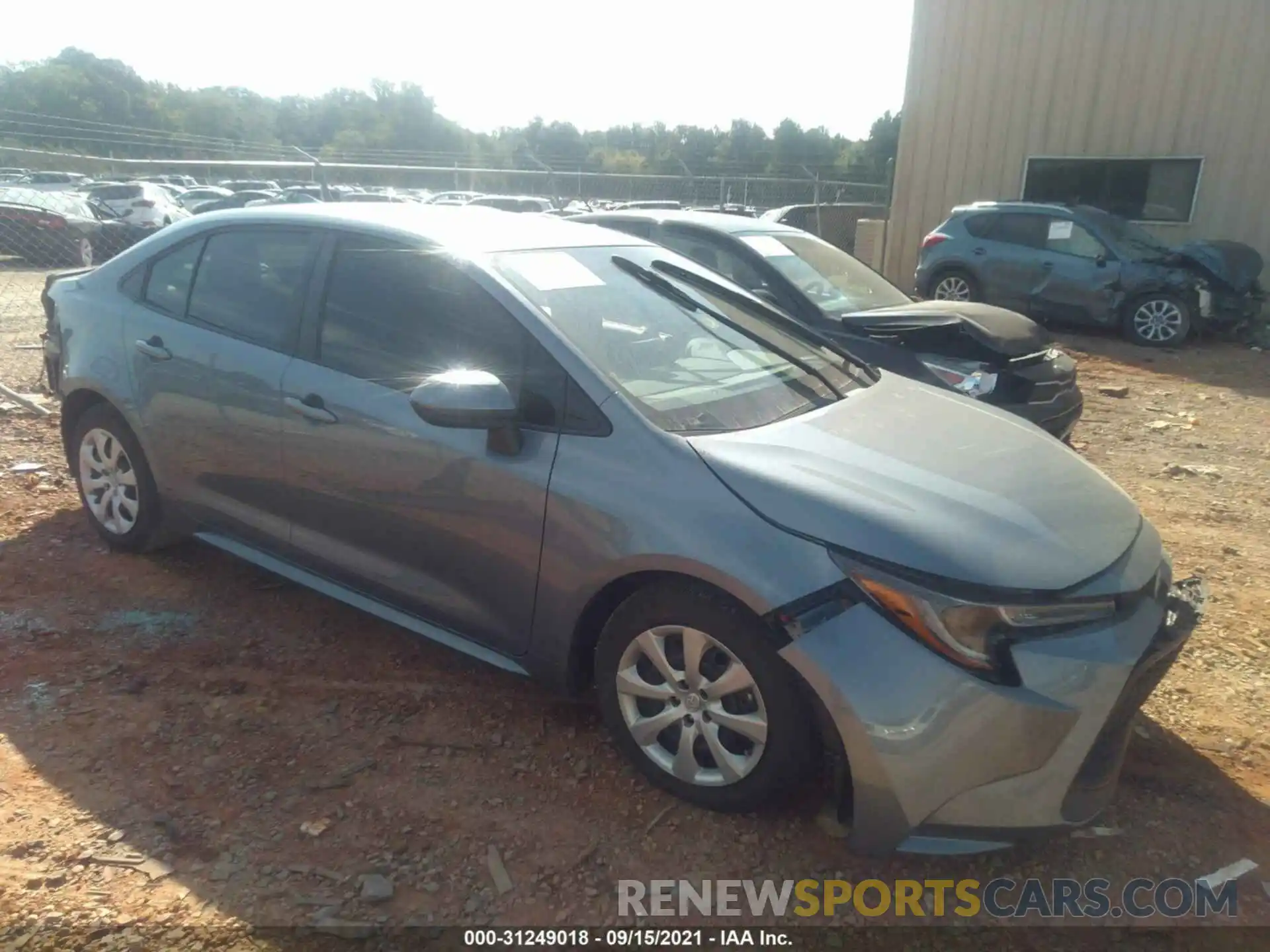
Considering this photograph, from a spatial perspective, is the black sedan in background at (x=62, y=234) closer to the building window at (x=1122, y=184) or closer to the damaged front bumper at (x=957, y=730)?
the building window at (x=1122, y=184)

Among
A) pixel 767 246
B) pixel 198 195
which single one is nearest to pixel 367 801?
pixel 767 246

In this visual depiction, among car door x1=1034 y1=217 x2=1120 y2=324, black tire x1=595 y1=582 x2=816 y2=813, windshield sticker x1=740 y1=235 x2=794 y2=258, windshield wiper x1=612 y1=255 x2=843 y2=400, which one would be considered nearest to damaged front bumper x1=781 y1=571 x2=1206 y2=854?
black tire x1=595 y1=582 x2=816 y2=813

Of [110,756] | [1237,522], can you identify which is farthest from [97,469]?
[1237,522]

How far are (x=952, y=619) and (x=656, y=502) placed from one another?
0.82 meters

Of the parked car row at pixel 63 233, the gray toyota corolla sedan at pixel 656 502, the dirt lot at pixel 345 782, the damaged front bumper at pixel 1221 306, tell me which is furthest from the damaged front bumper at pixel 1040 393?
the parked car row at pixel 63 233

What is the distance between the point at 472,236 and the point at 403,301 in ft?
1.14

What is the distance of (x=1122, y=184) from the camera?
1434cm

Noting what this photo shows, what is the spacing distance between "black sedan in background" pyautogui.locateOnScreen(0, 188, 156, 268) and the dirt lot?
1393 centimetres

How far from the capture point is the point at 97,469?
13.8 feet

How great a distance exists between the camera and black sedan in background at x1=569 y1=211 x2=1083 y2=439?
18.1ft

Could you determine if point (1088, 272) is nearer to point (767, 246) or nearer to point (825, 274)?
point (825, 274)

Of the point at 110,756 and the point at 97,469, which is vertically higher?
the point at 97,469

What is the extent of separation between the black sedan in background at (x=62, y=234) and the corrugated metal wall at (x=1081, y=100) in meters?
13.4

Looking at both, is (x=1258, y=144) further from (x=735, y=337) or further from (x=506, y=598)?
(x=506, y=598)
